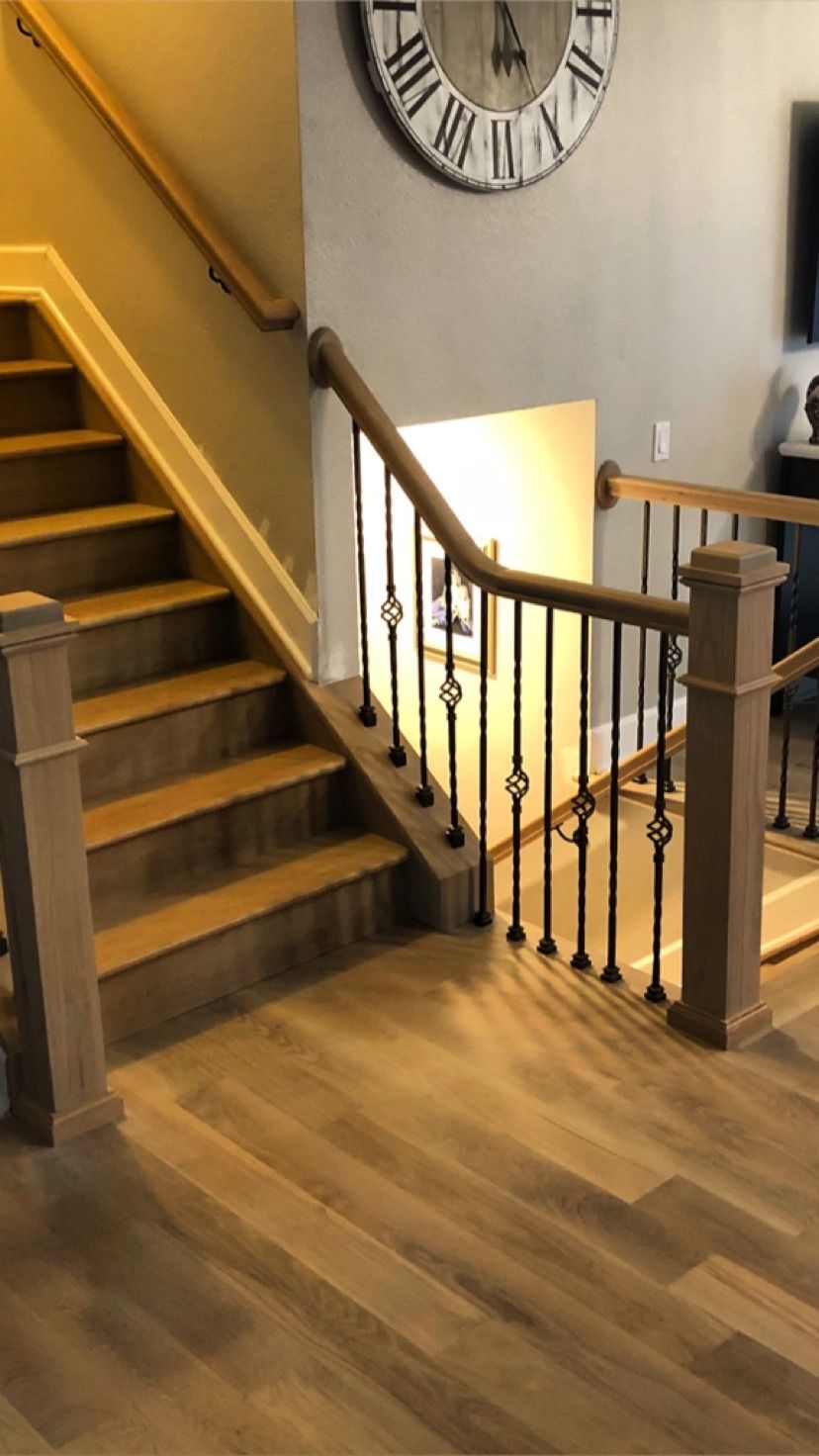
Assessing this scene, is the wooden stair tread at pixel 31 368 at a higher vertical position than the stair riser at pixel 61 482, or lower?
higher

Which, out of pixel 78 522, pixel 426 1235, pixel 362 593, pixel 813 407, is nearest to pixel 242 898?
pixel 362 593

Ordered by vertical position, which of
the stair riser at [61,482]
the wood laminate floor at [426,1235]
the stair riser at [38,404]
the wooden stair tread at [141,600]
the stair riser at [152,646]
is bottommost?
the wood laminate floor at [426,1235]

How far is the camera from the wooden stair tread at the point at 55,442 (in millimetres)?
3908

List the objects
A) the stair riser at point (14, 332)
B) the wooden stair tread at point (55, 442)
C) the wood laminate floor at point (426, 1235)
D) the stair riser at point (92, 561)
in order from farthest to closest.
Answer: the stair riser at point (14, 332)
the wooden stair tread at point (55, 442)
the stair riser at point (92, 561)
the wood laminate floor at point (426, 1235)

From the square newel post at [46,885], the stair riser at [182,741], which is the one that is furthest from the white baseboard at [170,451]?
the square newel post at [46,885]

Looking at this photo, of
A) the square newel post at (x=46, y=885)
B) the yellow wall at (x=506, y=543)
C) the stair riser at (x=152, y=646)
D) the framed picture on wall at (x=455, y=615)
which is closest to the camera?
the square newel post at (x=46, y=885)

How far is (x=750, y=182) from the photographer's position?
4.71m

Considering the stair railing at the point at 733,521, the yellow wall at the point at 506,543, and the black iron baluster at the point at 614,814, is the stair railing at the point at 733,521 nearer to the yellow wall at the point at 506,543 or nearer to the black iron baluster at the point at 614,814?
the yellow wall at the point at 506,543

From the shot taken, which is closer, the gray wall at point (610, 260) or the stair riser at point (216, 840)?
the stair riser at point (216, 840)

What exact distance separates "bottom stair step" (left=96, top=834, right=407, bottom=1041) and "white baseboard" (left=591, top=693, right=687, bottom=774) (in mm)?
1420

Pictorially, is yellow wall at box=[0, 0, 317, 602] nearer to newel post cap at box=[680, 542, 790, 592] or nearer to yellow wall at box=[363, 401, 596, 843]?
yellow wall at box=[363, 401, 596, 843]

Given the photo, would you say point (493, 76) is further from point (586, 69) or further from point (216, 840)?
point (216, 840)

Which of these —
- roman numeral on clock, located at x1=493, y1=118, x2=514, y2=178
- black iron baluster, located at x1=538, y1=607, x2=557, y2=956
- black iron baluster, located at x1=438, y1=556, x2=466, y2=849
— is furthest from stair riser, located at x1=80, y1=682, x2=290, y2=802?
roman numeral on clock, located at x1=493, y1=118, x2=514, y2=178

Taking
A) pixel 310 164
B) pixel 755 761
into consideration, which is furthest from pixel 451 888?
pixel 310 164
